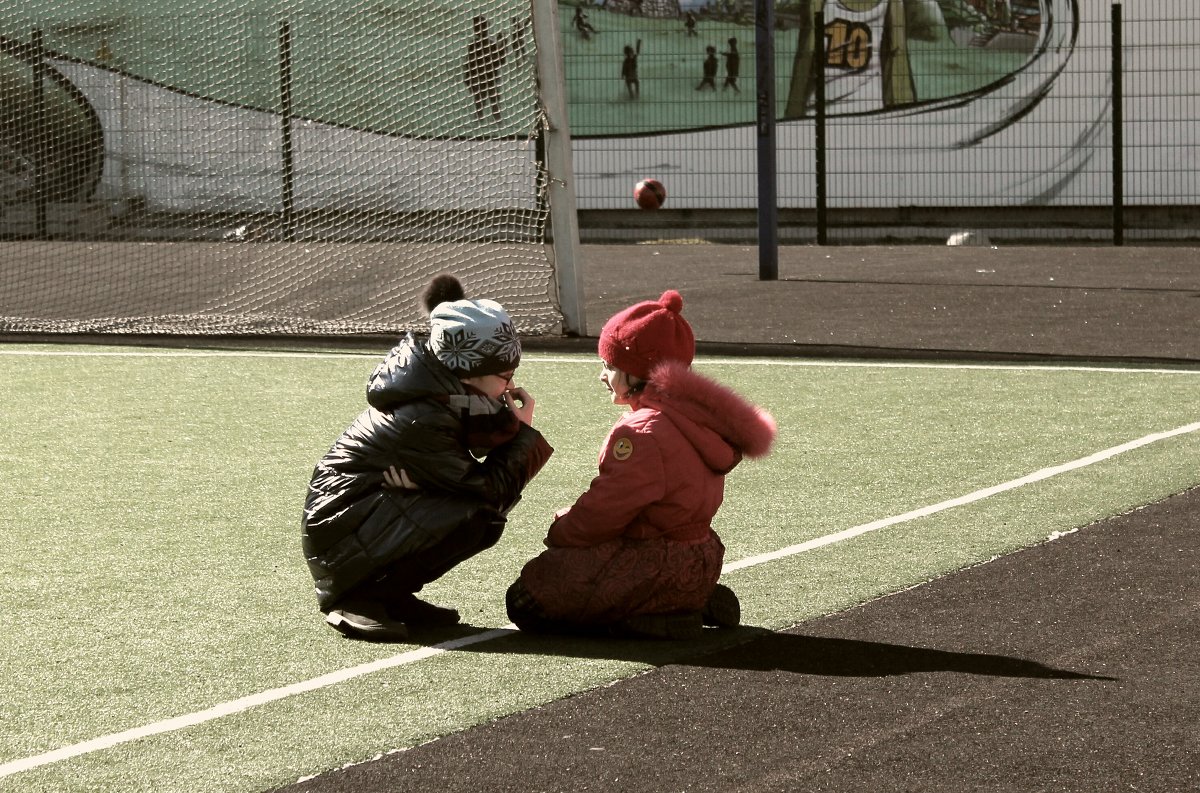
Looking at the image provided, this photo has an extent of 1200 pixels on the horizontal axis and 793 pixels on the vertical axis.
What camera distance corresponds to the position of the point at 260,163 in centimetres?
1603

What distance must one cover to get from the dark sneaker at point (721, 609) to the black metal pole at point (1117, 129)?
1534cm

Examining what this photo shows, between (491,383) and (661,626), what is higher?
(491,383)

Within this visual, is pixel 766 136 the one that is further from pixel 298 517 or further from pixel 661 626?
pixel 661 626

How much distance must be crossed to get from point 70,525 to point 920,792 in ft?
11.9

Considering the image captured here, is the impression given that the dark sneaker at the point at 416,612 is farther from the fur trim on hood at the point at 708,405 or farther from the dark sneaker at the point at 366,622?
the fur trim on hood at the point at 708,405

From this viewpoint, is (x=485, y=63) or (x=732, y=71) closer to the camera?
(x=485, y=63)

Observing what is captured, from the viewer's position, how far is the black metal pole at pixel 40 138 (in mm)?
15711

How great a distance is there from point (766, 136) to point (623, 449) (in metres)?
11.2

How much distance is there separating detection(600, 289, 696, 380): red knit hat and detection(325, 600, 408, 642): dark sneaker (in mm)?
857

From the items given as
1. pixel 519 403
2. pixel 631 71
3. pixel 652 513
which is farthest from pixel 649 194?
pixel 652 513

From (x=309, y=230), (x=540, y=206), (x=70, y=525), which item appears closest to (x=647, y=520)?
(x=70, y=525)

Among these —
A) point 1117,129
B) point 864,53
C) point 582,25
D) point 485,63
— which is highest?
point 582,25

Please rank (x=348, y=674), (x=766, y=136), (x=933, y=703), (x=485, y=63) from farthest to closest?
(x=766, y=136) → (x=485, y=63) → (x=348, y=674) → (x=933, y=703)

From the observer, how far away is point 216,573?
5840 millimetres
